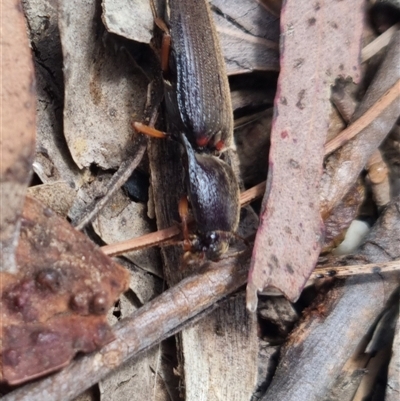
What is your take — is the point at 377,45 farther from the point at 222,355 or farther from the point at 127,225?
the point at 222,355

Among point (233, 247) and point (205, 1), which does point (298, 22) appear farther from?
point (233, 247)

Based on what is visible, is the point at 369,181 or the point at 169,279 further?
A: the point at 369,181

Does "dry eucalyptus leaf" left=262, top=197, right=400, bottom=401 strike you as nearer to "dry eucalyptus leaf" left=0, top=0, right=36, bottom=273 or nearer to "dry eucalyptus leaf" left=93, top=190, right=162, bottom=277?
"dry eucalyptus leaf" left=93, top=190, right=162, bottom=277

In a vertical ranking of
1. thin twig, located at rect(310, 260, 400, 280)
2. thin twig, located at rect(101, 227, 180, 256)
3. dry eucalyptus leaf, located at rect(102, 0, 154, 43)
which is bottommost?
thin twig, located at rect(310, 260, 400, 280)

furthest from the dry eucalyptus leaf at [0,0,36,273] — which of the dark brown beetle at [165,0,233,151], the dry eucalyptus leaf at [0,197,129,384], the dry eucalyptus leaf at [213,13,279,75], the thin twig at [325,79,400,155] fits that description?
the thin twig at [325,79,400,155]

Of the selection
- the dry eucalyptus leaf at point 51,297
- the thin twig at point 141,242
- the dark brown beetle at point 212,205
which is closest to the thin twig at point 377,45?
the dark brown beetle at point 212,205

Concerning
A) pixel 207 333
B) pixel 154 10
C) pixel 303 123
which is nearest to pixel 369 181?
pixel 303 123

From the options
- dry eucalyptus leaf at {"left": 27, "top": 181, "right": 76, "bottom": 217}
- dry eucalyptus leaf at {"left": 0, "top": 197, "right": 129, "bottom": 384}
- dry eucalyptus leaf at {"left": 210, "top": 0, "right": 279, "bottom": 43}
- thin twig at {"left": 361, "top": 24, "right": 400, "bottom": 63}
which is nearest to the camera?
dry eucalyptus leaf at {"left": 0, "top": 197, "right": 129, "bottom": 384}
